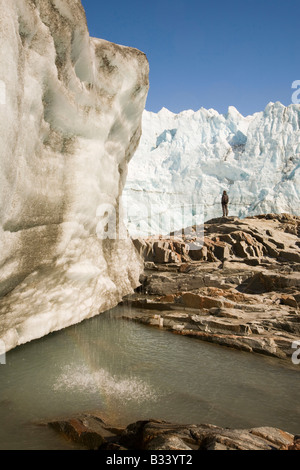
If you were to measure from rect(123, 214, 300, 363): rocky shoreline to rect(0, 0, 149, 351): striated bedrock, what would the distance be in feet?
9.67

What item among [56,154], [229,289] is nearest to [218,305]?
[229,289]

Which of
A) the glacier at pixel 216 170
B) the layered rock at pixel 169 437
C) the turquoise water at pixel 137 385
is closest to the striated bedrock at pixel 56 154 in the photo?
the turquoise water at pixel 137 385

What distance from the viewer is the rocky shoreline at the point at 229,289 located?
8.81m

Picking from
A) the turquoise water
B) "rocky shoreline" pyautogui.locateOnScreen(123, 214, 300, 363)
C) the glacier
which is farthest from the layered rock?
the glacier

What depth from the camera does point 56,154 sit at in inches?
303

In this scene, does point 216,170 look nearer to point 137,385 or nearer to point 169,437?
point 137,385

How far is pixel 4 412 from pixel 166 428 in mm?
2807

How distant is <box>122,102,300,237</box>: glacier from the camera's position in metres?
50.4

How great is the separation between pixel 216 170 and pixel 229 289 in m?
44.5

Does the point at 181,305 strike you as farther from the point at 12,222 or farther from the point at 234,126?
the point at 234,126

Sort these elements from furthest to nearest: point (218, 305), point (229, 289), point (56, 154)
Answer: point (229, 289), point (218, 305), point (56, 154)

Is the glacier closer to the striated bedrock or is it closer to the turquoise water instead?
the striated bedrock

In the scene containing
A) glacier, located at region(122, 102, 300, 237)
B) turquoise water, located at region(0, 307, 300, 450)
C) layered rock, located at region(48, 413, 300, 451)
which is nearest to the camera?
layered rock, located at region(48, 413, 300, 451)

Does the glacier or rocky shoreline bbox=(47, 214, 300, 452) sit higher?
the glacier
